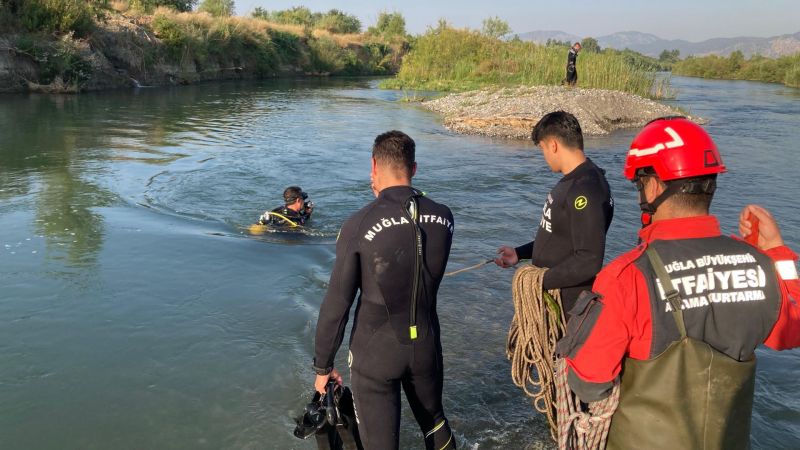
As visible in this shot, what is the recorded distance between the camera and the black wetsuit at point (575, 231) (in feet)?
10.4

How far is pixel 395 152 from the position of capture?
2986 millimetres

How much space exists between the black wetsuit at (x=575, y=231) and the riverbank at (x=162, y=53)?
28.0 m

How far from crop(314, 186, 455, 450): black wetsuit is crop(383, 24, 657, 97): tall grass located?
25022 mm

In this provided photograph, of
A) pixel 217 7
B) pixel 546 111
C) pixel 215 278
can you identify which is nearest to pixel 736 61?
pixel 546 111

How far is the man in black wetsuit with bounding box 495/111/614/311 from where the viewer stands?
10.4ft

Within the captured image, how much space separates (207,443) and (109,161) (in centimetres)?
1085

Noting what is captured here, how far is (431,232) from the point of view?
9.61 ft

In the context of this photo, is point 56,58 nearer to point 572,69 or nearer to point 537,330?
point 572,69

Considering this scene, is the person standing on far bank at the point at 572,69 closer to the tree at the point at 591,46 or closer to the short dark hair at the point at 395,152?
the tree at the point at 591,46

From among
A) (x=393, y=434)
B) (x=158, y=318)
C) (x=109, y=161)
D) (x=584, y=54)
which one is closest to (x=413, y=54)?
(x=584, y=54)

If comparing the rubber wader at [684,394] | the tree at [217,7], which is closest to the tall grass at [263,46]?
the tree at [217,7]

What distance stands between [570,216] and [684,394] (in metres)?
1.39

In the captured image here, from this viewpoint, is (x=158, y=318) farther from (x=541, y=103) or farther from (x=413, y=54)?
(x=413, y=54)

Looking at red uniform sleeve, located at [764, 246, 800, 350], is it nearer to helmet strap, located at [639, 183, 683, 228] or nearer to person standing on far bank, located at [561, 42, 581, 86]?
helmet strap, located at [639, 183, 683, 228]
